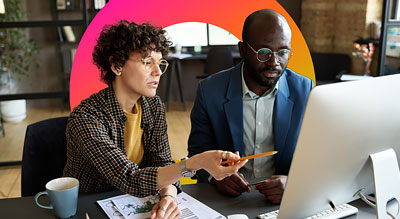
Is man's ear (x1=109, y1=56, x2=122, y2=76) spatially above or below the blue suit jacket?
above

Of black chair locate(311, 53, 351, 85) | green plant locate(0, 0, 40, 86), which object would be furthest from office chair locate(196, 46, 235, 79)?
green plant locate(0, 0, 40, 86)

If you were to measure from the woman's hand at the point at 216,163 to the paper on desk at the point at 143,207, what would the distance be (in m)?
0.14

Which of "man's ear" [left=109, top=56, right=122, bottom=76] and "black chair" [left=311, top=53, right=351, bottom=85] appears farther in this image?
"black chair" [left=311, top=53, right=351, bottom=85]

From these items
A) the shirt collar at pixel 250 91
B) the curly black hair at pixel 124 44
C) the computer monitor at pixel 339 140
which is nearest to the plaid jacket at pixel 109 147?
the curly black hair at pixel 124 44

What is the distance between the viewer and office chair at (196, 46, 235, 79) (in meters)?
5.62

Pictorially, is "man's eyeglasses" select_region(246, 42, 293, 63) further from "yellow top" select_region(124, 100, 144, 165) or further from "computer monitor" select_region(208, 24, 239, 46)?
"computer monitor" select_region(208, 24, 239, 46)

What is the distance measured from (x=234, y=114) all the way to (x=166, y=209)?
2.02 feet

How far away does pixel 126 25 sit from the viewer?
1486mm

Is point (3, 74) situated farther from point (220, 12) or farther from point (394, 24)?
point (394, 24)

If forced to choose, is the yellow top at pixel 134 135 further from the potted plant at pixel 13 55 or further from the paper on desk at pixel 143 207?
the potted plant at pixel 13 55

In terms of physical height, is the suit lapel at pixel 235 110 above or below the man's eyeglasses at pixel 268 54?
below

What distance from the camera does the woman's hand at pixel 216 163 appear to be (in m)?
1.07

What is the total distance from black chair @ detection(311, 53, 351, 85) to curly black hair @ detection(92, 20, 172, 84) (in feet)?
13.5

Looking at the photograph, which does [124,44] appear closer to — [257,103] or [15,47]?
[257,103]
